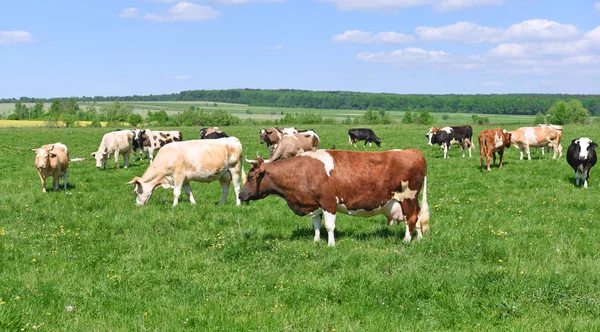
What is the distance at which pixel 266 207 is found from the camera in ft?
45.2

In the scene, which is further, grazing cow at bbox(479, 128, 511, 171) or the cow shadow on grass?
grazing cow at bbox(479, 128, 511, 171)

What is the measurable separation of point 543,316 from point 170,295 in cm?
518

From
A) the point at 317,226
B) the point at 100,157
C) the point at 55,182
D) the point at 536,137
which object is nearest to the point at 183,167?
the point at 317,226

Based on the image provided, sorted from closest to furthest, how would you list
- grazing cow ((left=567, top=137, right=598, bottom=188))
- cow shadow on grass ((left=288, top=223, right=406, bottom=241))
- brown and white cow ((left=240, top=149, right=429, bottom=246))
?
brown and white cow ((left=240, top=149, right=429, bottom=246))
cow shadow on grass ((left=288, top=223, right=406, bottom=241))
grazing cow ((left=567, top=137, right=598, bottom=188))

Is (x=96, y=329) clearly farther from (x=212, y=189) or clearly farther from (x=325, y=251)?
(x=212, y=189)

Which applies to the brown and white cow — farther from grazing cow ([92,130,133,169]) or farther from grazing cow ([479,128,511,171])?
grazing cow ([92,130,133,169])

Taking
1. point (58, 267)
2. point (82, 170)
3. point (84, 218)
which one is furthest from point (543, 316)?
point (82, 170)

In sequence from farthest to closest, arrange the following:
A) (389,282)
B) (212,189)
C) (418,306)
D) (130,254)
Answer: (212,189) → (130,254) → (389,282) → (418,306)

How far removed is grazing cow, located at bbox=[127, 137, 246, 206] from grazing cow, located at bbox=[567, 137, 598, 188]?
12.1 meters

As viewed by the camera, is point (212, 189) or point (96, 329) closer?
point (96, 329)

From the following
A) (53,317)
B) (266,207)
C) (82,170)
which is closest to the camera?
(53,317)

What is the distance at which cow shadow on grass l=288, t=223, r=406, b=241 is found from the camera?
10.4 m

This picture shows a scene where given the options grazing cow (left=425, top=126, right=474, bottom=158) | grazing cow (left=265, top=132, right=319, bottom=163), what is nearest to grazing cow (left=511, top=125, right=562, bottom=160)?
grazing cow (left=425, top=126, right=474, bottom=158)

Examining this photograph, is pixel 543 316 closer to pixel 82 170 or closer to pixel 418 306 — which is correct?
pixel 418 306
